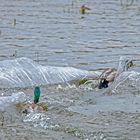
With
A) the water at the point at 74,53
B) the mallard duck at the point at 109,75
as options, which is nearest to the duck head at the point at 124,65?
the mallard duck at the point at 109,75

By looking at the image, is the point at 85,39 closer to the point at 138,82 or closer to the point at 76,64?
the point at 76,64

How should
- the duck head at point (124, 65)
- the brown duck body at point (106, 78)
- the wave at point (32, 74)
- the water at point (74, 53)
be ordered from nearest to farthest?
the water at point (74, 53) → the brown duck body at point (106, 78) → the wave at point (32, 74) → the duck head at point (124, 65)

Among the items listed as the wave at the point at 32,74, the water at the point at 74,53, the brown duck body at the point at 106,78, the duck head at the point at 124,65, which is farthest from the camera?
the duck head at the point at 124,65

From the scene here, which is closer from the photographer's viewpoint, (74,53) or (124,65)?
(124,65)

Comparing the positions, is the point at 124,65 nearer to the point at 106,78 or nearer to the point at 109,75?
the point at 109,75

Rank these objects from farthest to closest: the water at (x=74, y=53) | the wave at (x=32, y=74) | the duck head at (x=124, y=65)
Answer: the duck head at (x=124, y=65), the wave at (x=32, y=74), the water at (x=74, y=53)

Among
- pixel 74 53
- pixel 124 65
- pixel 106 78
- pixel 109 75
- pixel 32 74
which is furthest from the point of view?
pixel 74 53

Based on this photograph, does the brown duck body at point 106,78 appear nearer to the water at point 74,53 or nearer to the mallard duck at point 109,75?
the mallard duck at point 109,75

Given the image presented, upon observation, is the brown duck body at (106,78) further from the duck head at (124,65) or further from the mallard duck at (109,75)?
the duck head at (124,65)

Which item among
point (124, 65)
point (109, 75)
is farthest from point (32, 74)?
point (124, 65)

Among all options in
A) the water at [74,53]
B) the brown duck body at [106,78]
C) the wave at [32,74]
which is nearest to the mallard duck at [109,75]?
the brown duck body at [106,78]

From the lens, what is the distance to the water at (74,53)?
7.19 meters

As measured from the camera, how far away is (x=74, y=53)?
41.4 ft

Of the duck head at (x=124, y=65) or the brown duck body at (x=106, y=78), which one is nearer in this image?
the brown duck body at (x=106, y=78)
